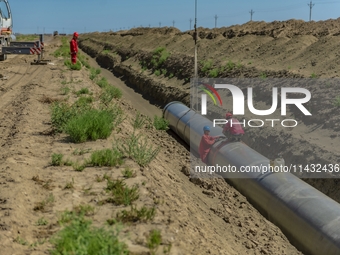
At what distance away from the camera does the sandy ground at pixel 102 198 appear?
5.58m

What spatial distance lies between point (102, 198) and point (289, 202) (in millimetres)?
3750

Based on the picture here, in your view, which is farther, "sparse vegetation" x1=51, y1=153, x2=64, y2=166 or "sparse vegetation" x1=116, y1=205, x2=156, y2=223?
"sparse vegetation" x1=51, y1=153, x2=64, y2=166

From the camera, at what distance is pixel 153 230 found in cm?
541

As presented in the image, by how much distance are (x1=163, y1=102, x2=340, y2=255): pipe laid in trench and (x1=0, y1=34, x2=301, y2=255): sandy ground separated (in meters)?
0.26

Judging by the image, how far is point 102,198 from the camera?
661 centimetres

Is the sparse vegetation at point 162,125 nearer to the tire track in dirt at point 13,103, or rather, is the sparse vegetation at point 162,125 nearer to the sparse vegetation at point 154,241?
the tire track in dirt at point 13,103

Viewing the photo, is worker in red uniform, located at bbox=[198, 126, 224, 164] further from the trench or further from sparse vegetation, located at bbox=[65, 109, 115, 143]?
sparse vegetation, located at bbox=[65, 109, 115, 143]

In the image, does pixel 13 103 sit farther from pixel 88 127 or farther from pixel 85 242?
pixel 85 242

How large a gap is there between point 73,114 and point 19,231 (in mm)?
5077

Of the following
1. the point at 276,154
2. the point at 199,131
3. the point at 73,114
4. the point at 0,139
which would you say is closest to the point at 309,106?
the point at 276,154

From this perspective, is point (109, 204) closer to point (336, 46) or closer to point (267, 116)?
point (267, 116)

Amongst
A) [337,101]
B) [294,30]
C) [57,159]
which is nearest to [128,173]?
[57,159]

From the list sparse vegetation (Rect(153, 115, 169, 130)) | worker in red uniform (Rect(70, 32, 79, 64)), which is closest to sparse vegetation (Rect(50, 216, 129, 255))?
sparse vegetation (Rect(153, 115, 169, 130))

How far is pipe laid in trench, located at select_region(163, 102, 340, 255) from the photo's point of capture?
7634 millimetres
